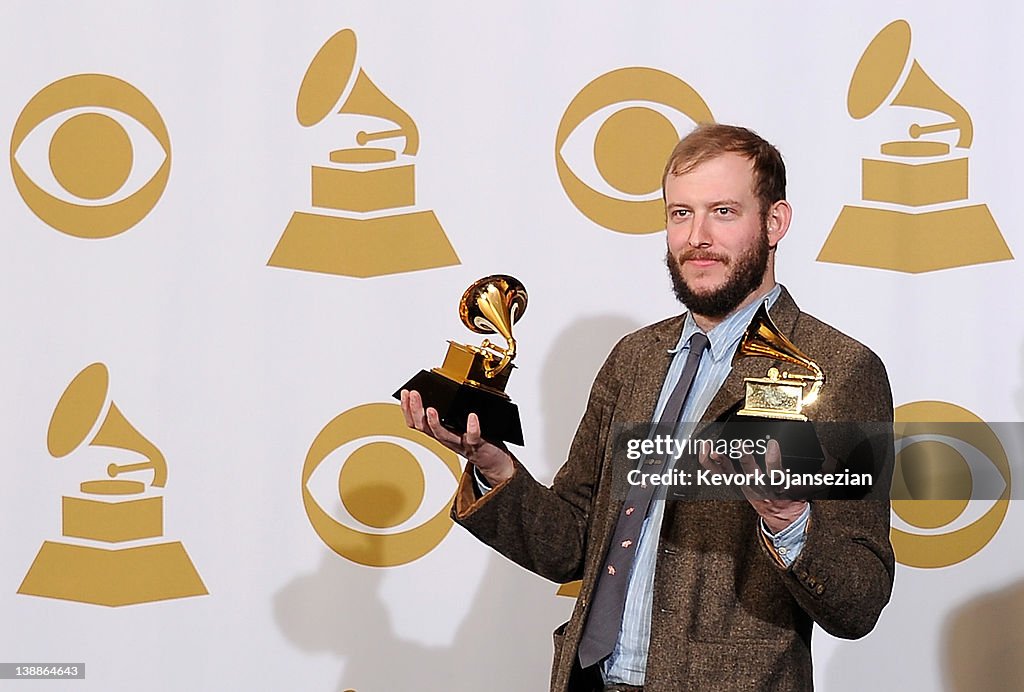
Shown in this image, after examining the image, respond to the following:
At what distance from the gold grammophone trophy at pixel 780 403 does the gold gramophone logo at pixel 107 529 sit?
1548mm

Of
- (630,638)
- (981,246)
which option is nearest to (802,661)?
(630,638)

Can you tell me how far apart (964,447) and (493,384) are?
1.21 m

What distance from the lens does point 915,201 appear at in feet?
8.58

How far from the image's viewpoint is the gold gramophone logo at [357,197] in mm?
2705

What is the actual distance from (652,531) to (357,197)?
3.89 feet

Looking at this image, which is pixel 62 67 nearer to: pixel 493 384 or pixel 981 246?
pixel 493 384

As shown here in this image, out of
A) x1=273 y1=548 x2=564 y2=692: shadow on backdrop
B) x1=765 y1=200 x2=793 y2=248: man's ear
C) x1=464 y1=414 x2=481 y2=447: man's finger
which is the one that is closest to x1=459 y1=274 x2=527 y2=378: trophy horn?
x1=464 y1=414 x2=481 y2=447: man's finger

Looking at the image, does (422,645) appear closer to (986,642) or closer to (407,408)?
(407,408)

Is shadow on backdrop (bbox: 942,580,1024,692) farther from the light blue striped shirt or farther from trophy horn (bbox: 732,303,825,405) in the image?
trophy horn (bbox: 732,303,825,405)

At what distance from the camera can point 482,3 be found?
8.89 feet

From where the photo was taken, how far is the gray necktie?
1.82 metres

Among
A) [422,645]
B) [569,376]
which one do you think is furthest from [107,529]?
[569,376]

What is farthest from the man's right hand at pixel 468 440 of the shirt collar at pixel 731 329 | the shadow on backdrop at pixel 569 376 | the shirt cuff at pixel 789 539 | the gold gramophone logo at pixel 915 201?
the gold gramophone logo at pixel 915 201

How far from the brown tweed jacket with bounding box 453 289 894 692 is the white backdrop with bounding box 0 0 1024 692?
750 millimetres
